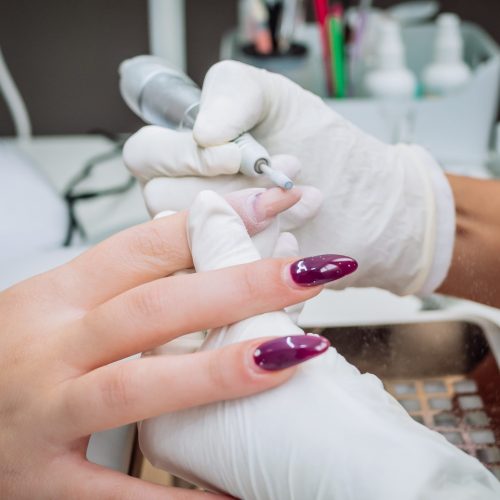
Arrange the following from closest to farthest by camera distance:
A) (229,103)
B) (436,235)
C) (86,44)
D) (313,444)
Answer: (313,444), (229,103), (436,235), (86,44)

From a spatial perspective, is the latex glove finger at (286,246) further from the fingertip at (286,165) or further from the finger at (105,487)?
the finger at (105,487)

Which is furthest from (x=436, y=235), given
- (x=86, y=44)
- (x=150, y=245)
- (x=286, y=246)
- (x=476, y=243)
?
(x=86, y=44)


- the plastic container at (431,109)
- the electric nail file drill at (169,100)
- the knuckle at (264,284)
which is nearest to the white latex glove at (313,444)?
the knuckle at (264,284)

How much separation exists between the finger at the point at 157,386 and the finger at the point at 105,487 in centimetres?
2

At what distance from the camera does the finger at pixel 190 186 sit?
0.44m

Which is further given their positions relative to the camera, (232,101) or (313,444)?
(232,101)

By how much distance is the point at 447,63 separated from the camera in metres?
0.83

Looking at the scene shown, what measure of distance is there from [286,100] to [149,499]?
1.09 feet

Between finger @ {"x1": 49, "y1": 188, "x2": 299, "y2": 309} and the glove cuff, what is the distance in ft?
0.84

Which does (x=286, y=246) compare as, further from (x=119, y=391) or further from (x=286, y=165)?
(x=119, y=391)

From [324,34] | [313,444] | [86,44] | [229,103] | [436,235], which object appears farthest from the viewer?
[86,44]

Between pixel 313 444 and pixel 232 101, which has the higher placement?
pixel 232 101

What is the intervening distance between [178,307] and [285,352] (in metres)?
0.07

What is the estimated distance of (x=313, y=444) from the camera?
0.28 metres
